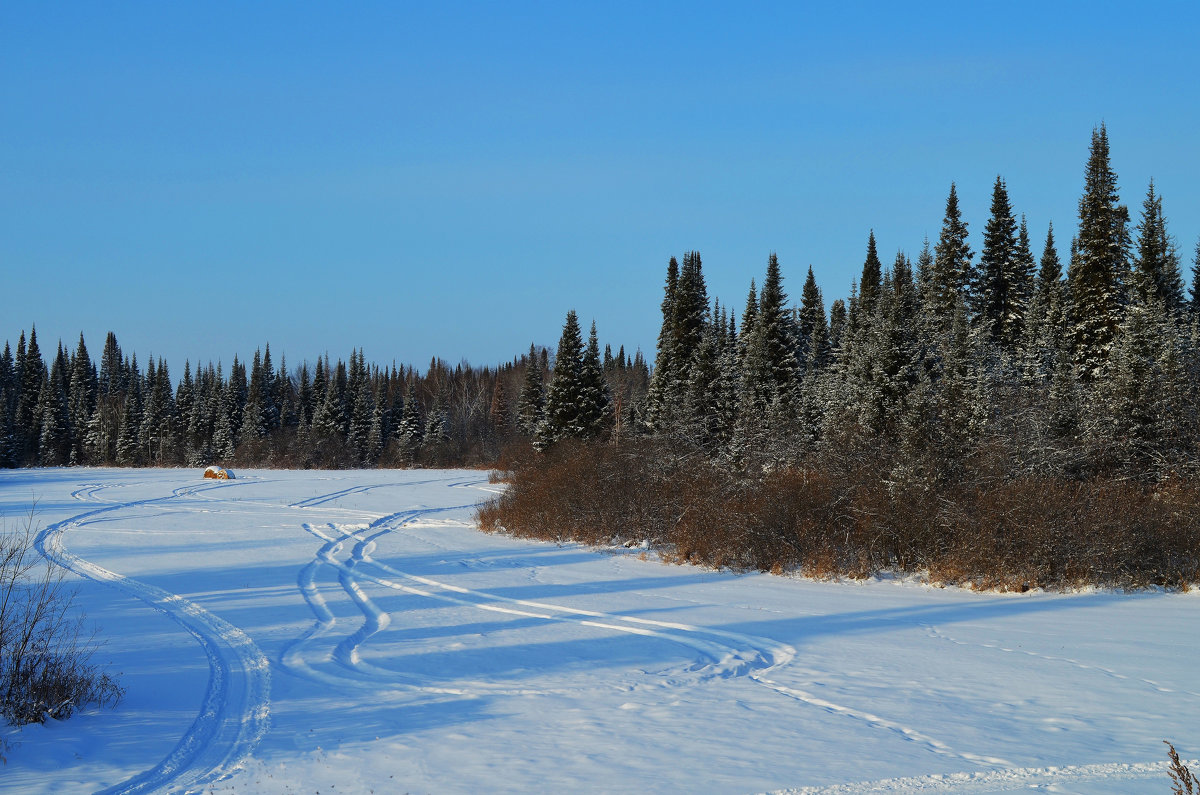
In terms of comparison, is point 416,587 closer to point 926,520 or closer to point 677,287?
point 926,520

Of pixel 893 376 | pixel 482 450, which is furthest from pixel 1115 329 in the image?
pixel 482 450

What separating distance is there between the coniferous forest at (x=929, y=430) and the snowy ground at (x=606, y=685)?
127cm

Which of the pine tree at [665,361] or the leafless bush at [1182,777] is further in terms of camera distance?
the pine tree at [665,361]

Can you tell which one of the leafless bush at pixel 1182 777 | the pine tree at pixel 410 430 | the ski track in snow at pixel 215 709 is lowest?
the ski track in snow at pixel 215 709

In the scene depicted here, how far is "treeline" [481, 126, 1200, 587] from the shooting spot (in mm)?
15859

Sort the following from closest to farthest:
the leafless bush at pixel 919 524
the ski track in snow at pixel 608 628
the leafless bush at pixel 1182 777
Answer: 1. the leafless bush at pixel 1182 777
2. the ski track in snow at pixel 608 628
3. the leafless bush at pixel 919 524

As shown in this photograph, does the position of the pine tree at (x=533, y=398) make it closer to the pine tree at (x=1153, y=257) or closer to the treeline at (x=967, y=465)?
the treeline at (x=967, y=465)

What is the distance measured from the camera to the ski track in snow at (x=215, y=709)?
623cm

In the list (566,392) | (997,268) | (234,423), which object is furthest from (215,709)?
(234,423)

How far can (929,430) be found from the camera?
790 inches

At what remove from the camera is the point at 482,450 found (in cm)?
8388

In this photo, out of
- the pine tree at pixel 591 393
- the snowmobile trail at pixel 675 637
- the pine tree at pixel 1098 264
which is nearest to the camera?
the snowmobile trail at pixel 675 637

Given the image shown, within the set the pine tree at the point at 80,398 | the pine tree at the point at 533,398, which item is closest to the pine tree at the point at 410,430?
the pine tree at the point at 533,398

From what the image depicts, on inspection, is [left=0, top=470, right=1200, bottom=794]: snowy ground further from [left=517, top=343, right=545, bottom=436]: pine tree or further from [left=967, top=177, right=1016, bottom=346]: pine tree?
[left=517, top=343, right=545, bottom=436]: pine tree
